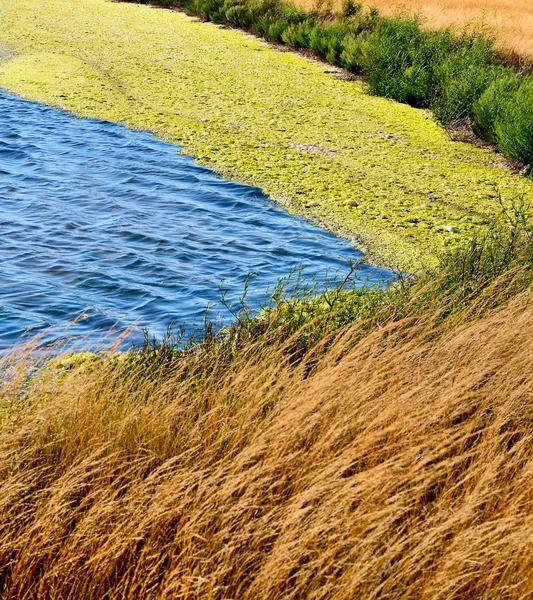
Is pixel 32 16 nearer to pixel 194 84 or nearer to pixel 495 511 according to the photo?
pixel 194 84

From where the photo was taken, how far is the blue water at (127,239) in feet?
22.6

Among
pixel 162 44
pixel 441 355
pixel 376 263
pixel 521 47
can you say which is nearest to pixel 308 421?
pixel 441 355

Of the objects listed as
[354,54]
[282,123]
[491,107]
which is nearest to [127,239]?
[282,123]

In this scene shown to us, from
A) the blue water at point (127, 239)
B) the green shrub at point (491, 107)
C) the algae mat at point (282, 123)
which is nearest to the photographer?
the blue water at point (127, 239)

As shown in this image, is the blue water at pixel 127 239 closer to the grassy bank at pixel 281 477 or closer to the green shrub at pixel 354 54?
the grassy bank at pixel 281 477

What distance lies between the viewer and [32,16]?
21.7 metres

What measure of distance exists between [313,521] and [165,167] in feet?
26.7

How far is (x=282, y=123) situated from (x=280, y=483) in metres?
10.00

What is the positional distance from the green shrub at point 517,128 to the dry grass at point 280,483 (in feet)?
22.6

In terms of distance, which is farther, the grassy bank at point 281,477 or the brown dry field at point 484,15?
the brown dry field at point 484,15

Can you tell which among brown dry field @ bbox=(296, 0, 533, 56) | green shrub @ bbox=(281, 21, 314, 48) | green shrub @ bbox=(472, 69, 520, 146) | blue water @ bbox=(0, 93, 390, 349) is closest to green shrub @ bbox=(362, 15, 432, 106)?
brown dry field @ bbox=(296, 0, 533, 56)

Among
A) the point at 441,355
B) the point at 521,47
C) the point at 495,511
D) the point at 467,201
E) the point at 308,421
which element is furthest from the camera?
the point at 521,47

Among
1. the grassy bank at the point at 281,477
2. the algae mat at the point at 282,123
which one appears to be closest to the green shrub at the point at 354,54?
the algae mat at the point at 282,123

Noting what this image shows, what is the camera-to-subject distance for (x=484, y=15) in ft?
59.6
